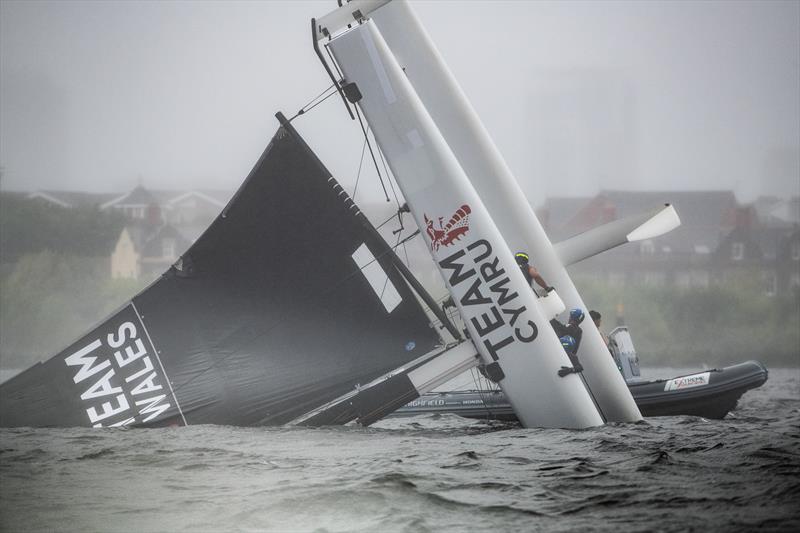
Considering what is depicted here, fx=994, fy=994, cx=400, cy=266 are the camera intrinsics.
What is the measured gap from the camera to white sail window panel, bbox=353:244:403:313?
9688 mm

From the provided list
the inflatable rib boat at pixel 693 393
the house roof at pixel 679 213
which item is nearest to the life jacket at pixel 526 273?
the inflatable rib boat at pixel 693 393

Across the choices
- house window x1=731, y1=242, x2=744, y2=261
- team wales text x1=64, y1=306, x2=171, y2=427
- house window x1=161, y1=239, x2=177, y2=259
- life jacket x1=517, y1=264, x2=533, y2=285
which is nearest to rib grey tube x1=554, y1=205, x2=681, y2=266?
life jacket x1=517, y1=264, x2=533, y2=285

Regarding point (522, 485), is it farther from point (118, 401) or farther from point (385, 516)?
point (118, 401)

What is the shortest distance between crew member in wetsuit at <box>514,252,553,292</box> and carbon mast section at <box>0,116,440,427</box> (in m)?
1.07

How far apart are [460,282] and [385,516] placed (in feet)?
13.2

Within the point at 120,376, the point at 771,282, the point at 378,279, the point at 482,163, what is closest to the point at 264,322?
the point at 378,279

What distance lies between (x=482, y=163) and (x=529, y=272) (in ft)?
5.77

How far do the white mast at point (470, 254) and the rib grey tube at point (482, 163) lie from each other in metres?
1.00

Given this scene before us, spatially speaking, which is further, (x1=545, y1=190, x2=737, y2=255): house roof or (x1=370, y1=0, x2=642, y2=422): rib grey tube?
(x1=545, y1=190, x2=737, y2=255): house roof

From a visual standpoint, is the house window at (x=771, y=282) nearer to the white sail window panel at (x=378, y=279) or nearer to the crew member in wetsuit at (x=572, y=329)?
the crew member in wetsuit at (x=572, y=329)

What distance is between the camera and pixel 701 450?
24.7ft

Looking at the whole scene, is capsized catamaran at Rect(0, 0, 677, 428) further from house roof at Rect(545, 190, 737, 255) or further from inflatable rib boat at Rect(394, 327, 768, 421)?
house roof at Rect(545, 190, 737, 255)

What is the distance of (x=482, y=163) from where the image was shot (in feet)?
35.3

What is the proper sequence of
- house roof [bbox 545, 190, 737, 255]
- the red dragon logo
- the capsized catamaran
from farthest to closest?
house roof [bbox 545, 190, 737, 255]
the capsized catamaran
the red dragon logo
